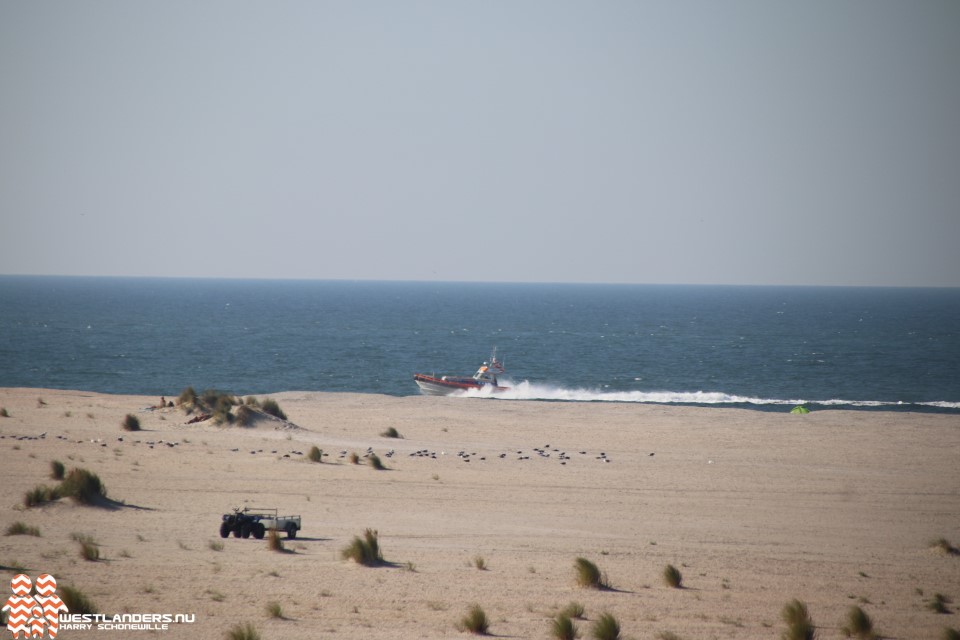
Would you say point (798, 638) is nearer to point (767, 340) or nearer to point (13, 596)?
point (13, 596)

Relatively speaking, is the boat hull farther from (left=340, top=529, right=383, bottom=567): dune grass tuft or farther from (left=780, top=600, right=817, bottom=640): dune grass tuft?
(left=780, top=600, right=817, bottom=640): dune grass tuft

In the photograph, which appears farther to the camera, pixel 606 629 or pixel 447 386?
pixel 447 386

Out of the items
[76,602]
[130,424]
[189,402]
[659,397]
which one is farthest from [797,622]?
[659,397]

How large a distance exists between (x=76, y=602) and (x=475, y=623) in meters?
5.26

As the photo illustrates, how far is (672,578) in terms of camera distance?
47.1ft

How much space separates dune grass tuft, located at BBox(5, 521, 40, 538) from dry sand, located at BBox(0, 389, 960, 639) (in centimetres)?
44

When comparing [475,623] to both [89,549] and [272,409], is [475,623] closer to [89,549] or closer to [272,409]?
[89,549]

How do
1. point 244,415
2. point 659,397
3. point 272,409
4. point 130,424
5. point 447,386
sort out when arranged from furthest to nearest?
point 447,386 → point 659,397 → point 272,409 → point 244,415 → point 130,424

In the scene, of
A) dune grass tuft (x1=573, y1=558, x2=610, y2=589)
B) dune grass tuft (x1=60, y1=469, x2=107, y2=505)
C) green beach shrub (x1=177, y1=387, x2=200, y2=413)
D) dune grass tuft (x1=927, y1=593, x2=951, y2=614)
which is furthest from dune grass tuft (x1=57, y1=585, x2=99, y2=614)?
green beach shrub (x1=177, y1=387, x2=200, y2=413)

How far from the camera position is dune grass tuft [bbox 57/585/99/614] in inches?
441

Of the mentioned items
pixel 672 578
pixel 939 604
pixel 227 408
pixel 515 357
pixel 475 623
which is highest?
pixel 475 623

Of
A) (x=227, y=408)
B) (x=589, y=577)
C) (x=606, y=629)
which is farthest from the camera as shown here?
(x=227, y=408)

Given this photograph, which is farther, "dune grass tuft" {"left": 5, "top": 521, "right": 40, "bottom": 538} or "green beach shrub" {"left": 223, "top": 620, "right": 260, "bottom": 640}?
"dune grass tuft" {"left": 5, "top": 521, "right": 40, "bottom": 538}

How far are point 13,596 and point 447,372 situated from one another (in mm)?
58104
